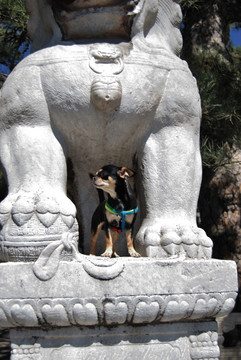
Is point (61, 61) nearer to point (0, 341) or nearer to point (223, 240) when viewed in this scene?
point (223, 240)

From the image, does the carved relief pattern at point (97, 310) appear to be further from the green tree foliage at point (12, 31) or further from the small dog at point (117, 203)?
the green tree foliage at point (12, 31)

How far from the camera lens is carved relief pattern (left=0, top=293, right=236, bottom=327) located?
1505 mm

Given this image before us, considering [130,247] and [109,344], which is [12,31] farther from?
[109,344]

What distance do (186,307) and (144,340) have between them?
175 millimetres

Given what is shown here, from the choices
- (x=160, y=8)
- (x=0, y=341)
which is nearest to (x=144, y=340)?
(x=160, y=8)

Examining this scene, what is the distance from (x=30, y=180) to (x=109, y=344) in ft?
2.05

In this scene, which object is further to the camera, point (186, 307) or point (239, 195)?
point (239, 195)

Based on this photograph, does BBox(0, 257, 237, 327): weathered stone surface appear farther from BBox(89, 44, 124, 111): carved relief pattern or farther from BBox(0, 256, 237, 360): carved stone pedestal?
BBox(89, 44, 124, 111): carved relief pattern

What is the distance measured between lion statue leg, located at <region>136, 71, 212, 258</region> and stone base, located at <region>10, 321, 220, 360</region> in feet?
0.98

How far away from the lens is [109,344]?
61.7 inches

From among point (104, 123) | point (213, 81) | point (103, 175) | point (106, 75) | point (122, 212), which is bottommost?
point (213, 81)

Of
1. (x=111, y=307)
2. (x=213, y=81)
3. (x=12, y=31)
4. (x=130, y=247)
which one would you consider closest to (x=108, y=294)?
(x=111, y=307)

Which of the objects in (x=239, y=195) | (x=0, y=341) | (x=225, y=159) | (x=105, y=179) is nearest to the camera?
(x=105, y=179)

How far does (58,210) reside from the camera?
5.38ft
